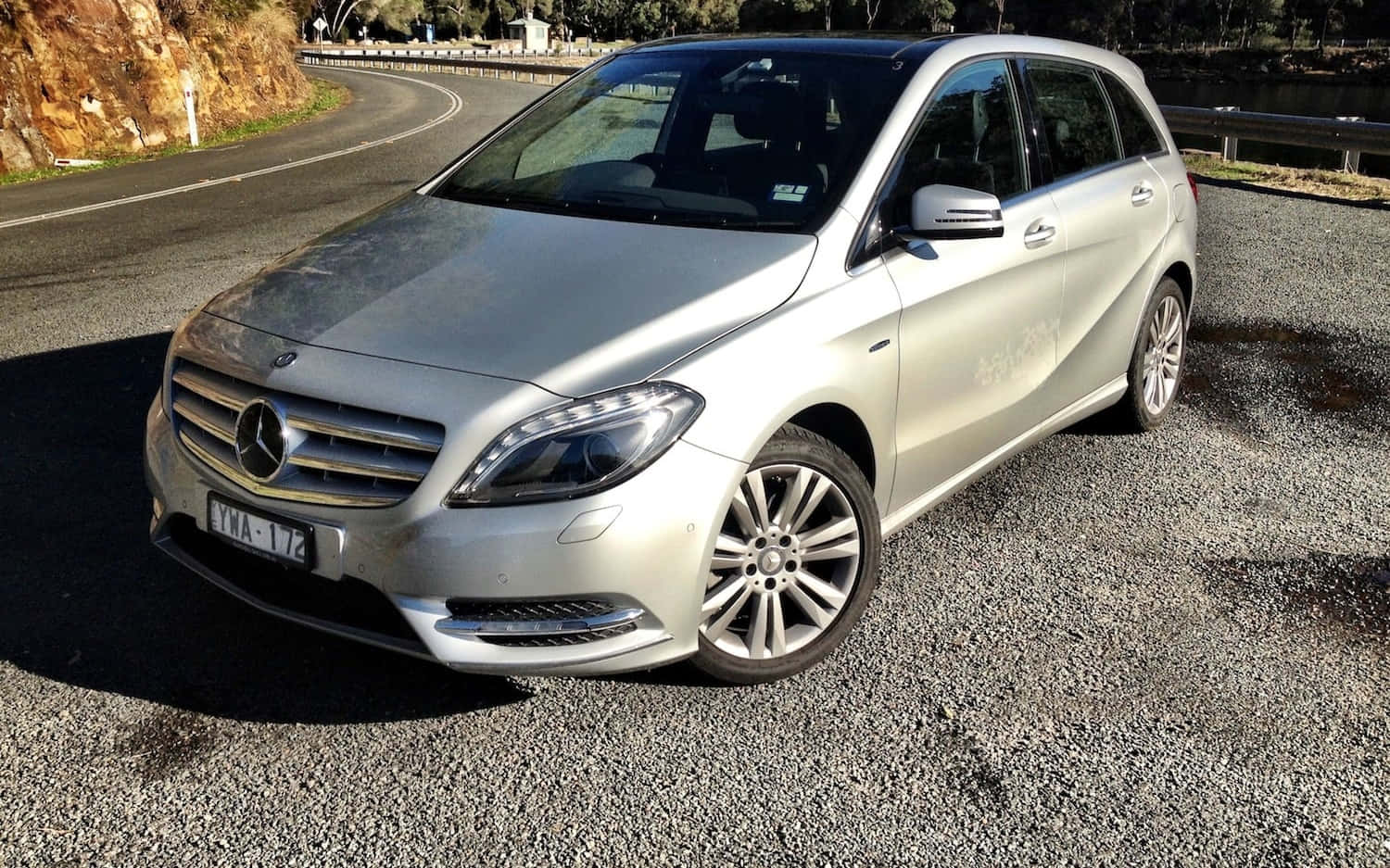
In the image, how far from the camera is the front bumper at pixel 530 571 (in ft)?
9.50

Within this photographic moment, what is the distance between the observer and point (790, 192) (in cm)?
383

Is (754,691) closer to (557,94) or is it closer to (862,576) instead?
(862,576)

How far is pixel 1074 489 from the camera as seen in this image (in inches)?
198

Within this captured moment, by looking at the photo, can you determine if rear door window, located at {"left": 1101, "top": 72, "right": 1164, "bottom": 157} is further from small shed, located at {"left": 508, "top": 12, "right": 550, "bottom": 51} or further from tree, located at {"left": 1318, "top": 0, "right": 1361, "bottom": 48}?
tree, located at {"left": 1318, "top": 0, "right": 1361, "bottom": 48}

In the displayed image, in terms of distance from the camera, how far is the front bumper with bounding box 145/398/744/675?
2.89 meters

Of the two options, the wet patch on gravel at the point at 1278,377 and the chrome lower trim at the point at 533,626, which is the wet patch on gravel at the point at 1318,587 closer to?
the wet patch on gravel at the point at 1278,377

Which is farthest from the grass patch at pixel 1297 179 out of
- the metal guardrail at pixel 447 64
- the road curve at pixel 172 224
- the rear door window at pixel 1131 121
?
the metal guardrail at pixel 447 64

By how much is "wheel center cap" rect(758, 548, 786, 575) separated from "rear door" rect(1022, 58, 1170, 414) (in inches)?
69.1

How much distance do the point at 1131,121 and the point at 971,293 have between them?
6.56 ft

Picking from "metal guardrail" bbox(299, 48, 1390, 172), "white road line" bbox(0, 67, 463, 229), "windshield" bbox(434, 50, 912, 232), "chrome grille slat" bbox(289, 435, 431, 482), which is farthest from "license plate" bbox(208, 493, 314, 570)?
"metal guardrail" bbox(299, 48, 1390, 172)

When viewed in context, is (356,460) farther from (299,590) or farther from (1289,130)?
(1289,130)

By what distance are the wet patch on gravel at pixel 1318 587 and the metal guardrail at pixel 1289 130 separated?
10.2 m

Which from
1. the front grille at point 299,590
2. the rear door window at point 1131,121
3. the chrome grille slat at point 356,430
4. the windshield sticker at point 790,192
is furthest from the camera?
the rear door window at point 1131,121

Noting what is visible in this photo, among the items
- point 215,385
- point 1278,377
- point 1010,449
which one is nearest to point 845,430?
point 1010,449
